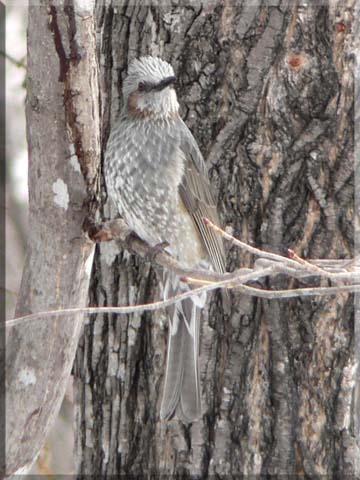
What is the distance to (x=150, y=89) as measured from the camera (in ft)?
12.8

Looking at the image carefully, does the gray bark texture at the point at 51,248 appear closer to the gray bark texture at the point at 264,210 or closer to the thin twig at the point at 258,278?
the thin twig at the point at 258,278

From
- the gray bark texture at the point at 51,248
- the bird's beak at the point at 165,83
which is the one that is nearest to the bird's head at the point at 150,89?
the bird's beak at the point at 165,83

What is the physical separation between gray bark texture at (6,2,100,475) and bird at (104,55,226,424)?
586 millimetres

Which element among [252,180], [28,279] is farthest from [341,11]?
[28,279]

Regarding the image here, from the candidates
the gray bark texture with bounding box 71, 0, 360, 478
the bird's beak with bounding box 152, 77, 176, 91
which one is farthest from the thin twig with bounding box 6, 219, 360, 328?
the bird's beak with bounding box 152, 77, 176, 91

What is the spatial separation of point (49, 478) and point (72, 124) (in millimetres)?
3041

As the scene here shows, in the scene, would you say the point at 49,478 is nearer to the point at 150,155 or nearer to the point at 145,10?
the point at 150,155

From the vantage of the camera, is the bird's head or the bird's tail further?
the bird's tail

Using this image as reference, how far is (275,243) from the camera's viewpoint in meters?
3.82

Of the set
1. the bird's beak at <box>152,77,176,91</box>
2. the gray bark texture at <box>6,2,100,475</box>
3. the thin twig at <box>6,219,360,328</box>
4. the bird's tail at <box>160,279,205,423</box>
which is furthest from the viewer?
the bird's tail at <box>160,279,205,423</box>

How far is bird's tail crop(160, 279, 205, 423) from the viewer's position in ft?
12.6

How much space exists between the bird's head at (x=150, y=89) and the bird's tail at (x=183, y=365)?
0.76m

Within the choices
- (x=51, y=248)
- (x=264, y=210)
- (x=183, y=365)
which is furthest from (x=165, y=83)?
(x=183, y=365)

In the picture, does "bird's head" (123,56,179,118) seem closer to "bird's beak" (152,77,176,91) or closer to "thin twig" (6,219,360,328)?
"bird's beak" (152,77,176,91)
